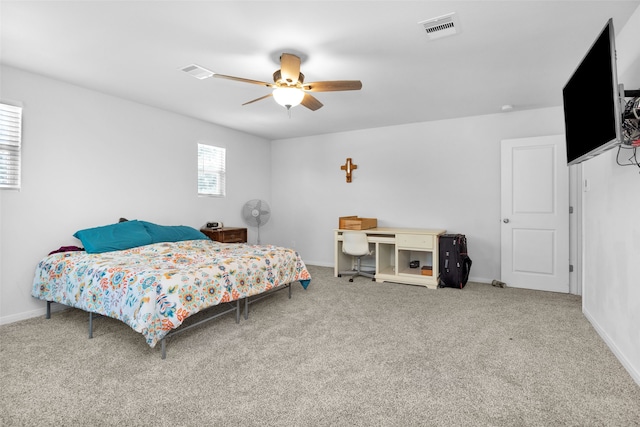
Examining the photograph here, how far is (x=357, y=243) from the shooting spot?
4848 millimetres

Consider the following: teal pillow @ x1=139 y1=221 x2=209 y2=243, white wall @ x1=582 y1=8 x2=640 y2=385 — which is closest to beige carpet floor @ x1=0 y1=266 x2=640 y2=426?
white wall @ x1=582 y1=8 x2=640 y2=385

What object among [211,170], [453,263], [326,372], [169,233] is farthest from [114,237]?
[453,263]

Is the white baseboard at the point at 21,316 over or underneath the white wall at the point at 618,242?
underneath

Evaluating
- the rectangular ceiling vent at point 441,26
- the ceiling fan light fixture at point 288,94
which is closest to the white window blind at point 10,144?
the ceiling fan light fixture at point 288,94

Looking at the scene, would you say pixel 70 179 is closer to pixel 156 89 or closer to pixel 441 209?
pixel 156 89

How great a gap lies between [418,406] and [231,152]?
482 cm

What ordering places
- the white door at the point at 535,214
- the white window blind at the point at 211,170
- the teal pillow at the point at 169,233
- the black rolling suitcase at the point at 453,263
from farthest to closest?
1. the white window blind at the point at 211,170
2. the black rolling suitcase at the point at 453,263
3. the white door at the point at 535,214
4. the teal pillow at the point at 169,233

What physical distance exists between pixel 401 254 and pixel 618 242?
266 centimetres

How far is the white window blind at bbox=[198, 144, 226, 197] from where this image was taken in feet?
16.8

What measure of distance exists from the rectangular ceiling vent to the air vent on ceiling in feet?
6.54

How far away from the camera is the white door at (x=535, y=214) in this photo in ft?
13.8

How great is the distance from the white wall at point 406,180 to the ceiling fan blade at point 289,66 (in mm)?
2984

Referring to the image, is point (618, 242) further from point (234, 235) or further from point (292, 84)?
Result: point (234, 235)

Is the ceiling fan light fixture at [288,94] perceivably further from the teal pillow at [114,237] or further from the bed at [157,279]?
the teal pillow at [114,237]
